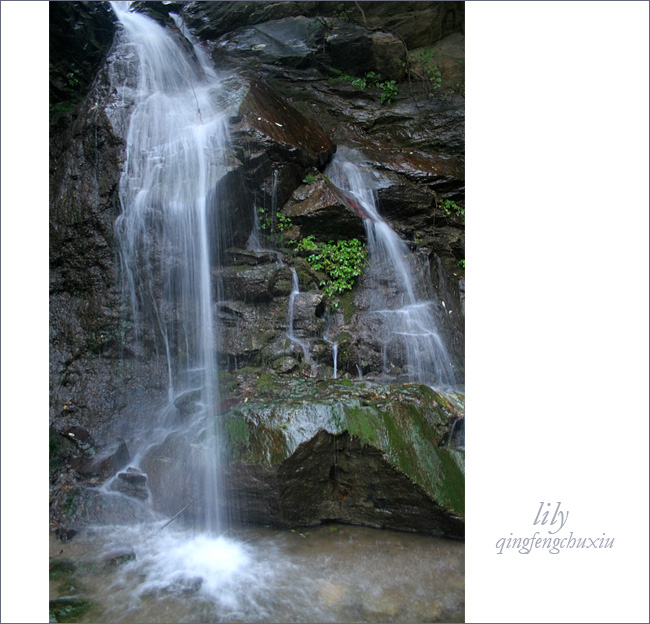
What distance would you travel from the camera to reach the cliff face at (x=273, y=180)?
483 cm

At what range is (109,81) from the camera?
5496mm

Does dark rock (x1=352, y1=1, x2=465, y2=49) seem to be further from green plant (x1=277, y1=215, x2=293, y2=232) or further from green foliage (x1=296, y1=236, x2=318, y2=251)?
green foliage (x1=296, y1=236, x2=318, y2=251)

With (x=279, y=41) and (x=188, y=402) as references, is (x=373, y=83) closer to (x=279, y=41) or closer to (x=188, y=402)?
(x=279, y=41)

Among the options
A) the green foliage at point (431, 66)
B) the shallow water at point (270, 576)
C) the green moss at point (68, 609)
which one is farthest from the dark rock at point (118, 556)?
the green foliage at point (431, 66)

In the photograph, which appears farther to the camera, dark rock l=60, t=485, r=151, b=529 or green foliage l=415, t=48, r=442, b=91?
green foliage l=415, t=48, r=442, b=91

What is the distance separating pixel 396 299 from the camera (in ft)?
18.4

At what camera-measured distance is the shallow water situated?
2826mm

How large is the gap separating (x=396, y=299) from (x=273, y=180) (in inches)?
85.0

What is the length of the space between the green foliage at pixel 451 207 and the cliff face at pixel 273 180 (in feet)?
0.07

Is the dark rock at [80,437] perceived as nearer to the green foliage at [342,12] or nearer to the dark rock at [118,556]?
the dark rock at [118,556]

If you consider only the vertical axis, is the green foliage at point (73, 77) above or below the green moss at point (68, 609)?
above

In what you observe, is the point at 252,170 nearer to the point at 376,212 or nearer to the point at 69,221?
the point at 376,212

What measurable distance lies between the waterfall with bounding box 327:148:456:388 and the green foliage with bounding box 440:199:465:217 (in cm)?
99

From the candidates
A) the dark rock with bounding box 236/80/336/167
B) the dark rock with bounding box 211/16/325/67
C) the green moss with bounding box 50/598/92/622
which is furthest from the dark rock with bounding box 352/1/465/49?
the green moss with bounding box 50/598/92/622
